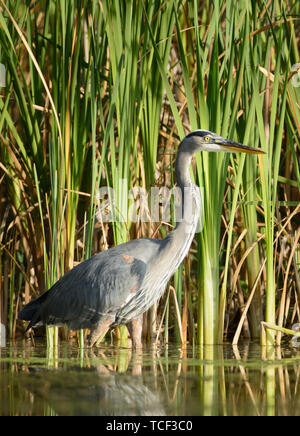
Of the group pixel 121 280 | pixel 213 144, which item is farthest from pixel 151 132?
pixel 121 280

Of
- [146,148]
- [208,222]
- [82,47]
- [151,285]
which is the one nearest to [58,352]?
[151,285]

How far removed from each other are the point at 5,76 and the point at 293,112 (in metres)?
1.79

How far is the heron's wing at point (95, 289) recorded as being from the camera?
3.85 metres

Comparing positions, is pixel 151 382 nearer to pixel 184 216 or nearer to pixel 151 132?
pixel 184 216

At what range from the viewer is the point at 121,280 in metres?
3.89

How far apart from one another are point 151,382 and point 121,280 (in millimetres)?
1458

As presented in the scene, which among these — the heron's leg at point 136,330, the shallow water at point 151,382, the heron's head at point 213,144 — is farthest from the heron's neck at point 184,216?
the shallow water at point 151,382

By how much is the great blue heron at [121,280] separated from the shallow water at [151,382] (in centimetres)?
44

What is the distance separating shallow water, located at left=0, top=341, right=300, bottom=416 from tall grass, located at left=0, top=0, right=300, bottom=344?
2.19ft

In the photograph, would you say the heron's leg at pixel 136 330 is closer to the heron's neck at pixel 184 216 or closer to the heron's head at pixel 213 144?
the heron's neck at pixel 184 216
